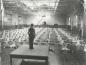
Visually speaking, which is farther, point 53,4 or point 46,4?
point 46,4

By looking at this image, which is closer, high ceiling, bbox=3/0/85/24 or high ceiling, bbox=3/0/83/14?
high ceiling, bbox=3/0/85/24

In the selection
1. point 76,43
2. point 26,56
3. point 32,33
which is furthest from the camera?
point 76,43

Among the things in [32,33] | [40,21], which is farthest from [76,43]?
[40,21]

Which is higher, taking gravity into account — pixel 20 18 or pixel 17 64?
pixel 20 18

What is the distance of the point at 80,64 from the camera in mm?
5270

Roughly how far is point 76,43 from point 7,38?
4802mm

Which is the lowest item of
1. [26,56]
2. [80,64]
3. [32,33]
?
[80,64]

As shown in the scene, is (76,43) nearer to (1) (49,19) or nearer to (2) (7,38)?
(2) (7,38)

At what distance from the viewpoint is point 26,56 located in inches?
178

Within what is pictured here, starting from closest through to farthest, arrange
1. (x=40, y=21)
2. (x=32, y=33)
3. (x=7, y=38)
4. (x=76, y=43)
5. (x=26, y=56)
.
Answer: (x=26, y=56), (x=32, y=33), (x=76, y=43), (x=7, y=38), (x=40, y=21)

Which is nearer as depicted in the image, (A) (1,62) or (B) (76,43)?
(A) (1,62)

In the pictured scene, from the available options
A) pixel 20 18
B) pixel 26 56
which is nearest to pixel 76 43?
pixel 26 56

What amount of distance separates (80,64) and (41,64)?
138 centimetres

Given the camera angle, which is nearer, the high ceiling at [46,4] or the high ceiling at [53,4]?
the high ceiling at [53,4]
